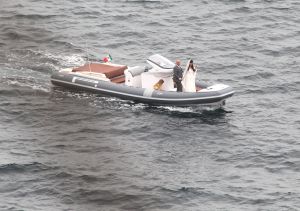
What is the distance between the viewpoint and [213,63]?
44656 mm

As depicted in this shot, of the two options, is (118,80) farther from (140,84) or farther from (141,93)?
(141,93)

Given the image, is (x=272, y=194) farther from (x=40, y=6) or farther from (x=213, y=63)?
(x=40, y=6)

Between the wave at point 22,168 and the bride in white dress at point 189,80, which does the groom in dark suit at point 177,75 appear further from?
the wave at point 22,168

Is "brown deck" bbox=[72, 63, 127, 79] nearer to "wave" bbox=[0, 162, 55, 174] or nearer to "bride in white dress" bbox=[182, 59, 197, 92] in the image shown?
"bride in white dress" bbox=[182, 59, 197, 92]

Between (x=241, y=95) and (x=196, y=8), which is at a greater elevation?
(x=196, y=8)

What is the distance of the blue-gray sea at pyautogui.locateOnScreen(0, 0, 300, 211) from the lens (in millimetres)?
29250

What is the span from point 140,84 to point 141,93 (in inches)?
58.0

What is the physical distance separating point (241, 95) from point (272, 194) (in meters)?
11.8

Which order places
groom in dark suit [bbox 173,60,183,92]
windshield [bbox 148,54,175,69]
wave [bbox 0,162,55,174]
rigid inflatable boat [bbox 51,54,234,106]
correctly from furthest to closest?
windshield [bbox 148,54,175,69], groom in dark suit [bbox 173,60,183,92], rigid inflatable boat [bbox 51,54,234,106], wave [bbox 0,162,55,174]

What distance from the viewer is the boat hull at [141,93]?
37.6m

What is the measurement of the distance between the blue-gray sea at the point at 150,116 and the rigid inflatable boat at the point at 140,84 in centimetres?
54

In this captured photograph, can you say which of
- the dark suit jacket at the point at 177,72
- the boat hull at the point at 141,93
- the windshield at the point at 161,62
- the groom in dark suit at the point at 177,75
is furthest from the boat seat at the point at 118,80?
the dark suit jacket at the point at 177,72

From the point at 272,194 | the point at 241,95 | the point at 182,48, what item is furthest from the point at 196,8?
the point at 272,194

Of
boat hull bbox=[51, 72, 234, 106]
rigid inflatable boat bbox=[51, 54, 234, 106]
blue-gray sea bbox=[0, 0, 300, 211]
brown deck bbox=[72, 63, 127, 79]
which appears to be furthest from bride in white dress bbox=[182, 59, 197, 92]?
brown deck bbox=[72, 63, 127, 79]
